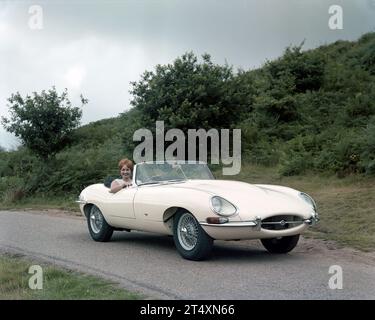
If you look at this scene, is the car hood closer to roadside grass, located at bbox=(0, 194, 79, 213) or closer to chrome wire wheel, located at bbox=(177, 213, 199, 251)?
chrome wire wheel, located at bbox=(177, 213, 199, 251)

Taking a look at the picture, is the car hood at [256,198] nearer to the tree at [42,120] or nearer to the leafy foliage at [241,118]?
the leafy foliage at [241,118]

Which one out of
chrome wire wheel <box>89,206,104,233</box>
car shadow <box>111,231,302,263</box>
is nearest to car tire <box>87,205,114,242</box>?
chrome wire wheel <box>89,206,104,233</box>

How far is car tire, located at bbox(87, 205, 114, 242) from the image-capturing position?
9.16 m

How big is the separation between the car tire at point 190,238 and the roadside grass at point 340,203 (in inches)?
101

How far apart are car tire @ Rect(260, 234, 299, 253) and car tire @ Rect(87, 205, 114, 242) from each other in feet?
8.83

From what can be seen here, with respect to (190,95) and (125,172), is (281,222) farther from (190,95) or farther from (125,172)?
(190,95)

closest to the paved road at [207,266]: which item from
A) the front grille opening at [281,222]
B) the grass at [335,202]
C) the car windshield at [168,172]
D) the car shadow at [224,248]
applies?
the car shadow at [224,248]

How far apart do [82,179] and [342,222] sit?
1222 cm

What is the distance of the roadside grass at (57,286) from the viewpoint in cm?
547

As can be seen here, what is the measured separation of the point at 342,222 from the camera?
34.4 feet

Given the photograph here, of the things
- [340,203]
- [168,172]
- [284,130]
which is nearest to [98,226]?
[168,172]

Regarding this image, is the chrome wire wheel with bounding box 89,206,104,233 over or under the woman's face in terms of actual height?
under

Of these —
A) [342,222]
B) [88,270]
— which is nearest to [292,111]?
[342,222]
